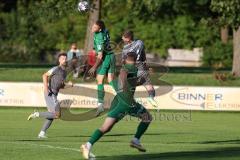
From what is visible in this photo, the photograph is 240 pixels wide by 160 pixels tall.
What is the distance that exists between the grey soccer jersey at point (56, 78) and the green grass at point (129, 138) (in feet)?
3.84

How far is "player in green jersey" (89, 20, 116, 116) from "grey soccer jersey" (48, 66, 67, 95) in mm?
2595

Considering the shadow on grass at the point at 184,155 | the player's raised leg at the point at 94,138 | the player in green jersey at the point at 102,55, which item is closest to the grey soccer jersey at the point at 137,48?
the player in green jersey at the point at 102,55

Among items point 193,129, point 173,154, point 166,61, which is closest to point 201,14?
point 166,61

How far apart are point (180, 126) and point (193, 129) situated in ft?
3.61

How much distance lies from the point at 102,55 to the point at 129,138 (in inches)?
121

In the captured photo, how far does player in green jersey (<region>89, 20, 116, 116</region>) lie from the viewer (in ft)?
78.3

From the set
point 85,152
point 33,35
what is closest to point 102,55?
point 85,152

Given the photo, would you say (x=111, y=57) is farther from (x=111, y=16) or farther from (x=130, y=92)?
(x=111, y=16)

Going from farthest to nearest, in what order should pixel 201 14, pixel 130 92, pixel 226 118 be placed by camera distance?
pixel 201 14 → pixel 226 118 → pixel 130 92

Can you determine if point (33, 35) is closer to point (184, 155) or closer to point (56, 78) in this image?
point (56, 78)

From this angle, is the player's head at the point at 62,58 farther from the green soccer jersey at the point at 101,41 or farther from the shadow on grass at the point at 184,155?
the shadow on grass at the point at 184,155

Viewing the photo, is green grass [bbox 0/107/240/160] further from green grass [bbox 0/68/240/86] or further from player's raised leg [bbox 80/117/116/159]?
green grass [bbox 0/68/240/86]

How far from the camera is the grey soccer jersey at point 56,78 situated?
826 inches

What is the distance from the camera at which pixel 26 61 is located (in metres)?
71.8
